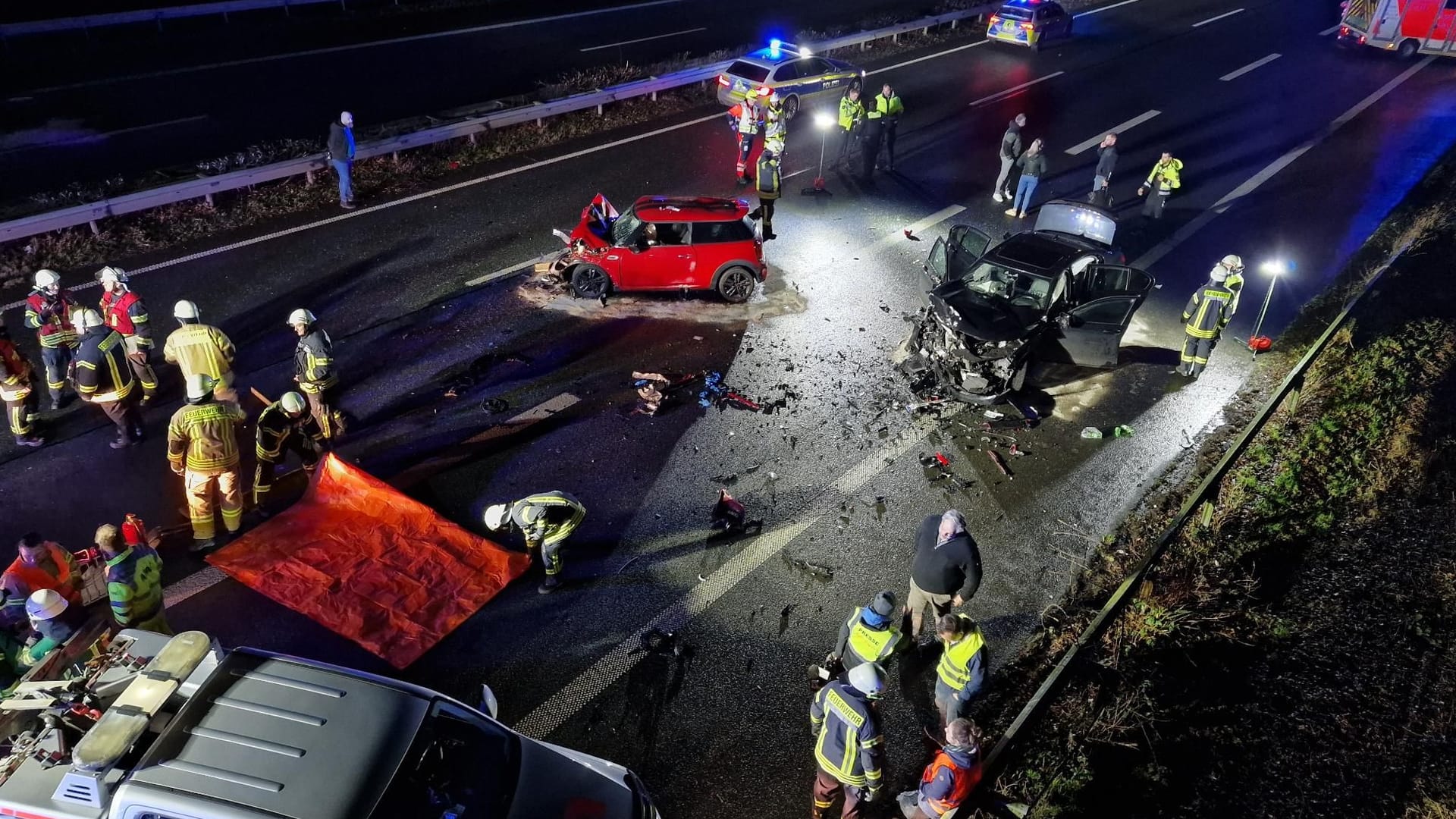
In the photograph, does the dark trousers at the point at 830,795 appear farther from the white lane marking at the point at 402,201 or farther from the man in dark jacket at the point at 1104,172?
the man in dark jacket at the point at 1104,172

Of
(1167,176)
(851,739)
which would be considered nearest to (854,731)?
(851,739)

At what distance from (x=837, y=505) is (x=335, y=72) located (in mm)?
18461

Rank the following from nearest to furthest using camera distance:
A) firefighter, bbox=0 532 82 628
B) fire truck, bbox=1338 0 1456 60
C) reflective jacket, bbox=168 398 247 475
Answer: firefighter, bbox=0 532 82 628 < reflective jacket, bbox=168 398 247 475 < fire truck, bbox=1338 0 1456 60

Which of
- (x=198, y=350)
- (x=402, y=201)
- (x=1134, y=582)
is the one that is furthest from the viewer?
(x=402, y=201)

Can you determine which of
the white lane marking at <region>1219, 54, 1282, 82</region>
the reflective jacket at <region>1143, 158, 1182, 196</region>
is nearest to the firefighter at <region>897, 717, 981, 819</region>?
the reflective jacket at <region>1143, 158, 1182, 196</region>

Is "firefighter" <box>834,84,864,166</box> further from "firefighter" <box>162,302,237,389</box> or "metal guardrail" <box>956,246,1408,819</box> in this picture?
"firefighter" <box>162,302,237,389</box>

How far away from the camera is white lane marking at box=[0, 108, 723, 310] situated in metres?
13.1

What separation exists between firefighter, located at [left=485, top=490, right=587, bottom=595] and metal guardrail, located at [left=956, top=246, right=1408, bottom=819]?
3856 millimetres

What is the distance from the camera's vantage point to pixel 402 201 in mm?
15555

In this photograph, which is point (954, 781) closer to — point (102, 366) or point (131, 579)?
point (131, 579)

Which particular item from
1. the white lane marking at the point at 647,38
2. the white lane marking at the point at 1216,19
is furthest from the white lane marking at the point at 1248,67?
the white lane marking at the point at 647,38

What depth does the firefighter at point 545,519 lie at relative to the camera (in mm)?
7422

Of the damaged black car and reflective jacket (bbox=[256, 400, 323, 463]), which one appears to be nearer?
reflective jacket (bbox=[256, 400, 323, 463])

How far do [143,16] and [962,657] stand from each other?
83.8ft
